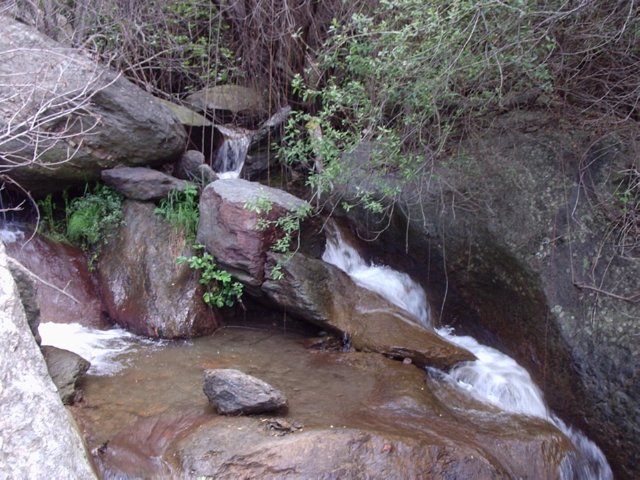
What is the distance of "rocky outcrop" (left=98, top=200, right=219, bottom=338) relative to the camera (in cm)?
549

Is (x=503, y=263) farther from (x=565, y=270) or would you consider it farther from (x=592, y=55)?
(x=592, y=55)

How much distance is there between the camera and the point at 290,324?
5664 millimetres

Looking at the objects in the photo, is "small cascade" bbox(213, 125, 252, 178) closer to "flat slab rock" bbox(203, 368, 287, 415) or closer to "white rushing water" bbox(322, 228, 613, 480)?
"white rushing water" bbox(322, 228, 613, 480)

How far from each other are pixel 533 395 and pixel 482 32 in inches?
107

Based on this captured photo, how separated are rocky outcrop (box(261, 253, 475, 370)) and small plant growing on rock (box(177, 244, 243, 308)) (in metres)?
0.34

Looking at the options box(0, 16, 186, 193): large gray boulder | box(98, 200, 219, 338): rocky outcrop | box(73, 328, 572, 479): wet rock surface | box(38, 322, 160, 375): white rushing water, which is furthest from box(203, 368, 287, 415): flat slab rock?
box(0, 16, 186, 193): large gray boulder

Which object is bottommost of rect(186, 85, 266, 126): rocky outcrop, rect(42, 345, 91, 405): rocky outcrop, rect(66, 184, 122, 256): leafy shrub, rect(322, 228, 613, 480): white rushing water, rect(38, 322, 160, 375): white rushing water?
rect(38, 322, 160, 375): white rushing water

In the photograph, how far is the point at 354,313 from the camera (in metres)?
5.43

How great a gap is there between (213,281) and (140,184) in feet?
4.41

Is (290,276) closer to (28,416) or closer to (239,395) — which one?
(239,395)

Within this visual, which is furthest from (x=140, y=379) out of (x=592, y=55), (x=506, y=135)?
(x=592, y=55)

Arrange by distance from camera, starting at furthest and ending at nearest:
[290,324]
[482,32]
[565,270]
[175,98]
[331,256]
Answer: [175,98] < [331,256] < [290,324] < [565,270] < [482,32]

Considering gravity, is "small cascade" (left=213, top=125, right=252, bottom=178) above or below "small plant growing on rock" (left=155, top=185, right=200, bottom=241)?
above

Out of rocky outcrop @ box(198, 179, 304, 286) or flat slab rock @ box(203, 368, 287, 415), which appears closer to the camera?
flat slab rock @ box(203, 368, 287, 415)
